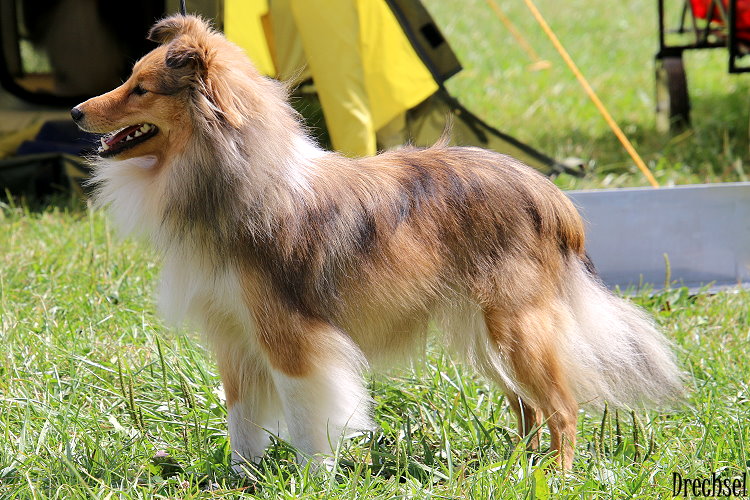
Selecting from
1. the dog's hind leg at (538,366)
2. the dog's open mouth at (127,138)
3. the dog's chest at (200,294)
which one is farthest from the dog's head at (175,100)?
the dog's hind leg at (538,366)

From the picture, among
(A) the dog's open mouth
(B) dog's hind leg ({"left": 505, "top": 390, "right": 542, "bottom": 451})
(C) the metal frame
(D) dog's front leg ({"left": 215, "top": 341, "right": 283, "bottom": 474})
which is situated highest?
(A) the dog's open mouth

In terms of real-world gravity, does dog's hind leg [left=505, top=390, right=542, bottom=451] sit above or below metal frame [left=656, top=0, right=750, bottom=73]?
below

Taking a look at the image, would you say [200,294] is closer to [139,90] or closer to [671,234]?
[139,90]

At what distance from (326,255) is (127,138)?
2.20 feet

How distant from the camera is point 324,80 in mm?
4961

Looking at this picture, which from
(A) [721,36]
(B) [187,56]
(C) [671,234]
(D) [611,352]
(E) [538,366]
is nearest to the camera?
(B) [187,56]

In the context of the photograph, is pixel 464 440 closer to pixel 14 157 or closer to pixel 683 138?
pixel 14 157

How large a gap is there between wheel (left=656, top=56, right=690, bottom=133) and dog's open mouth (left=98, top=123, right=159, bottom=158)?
17.1 feet

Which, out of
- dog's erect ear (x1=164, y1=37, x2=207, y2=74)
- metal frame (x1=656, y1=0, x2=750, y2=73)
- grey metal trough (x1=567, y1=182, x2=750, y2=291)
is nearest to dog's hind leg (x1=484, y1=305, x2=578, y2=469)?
dog's erect ear (x1=164, y1=37, x2=207, y2=74)

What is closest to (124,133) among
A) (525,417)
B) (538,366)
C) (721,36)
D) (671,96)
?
(538,366)

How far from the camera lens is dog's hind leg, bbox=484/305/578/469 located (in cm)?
271

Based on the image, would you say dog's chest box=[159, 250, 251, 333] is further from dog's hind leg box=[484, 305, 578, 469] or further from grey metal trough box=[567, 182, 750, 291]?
grey metal trough box=[567, 182, 750, 291]

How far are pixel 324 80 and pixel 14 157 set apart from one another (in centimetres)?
225

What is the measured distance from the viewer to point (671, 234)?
424 centimetres
